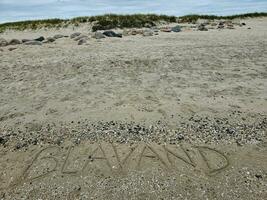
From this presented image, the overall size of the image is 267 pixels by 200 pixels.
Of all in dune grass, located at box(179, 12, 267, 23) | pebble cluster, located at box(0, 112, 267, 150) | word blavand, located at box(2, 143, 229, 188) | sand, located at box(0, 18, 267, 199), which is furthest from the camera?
dune grass, located at box(179, 12, 267, 23)

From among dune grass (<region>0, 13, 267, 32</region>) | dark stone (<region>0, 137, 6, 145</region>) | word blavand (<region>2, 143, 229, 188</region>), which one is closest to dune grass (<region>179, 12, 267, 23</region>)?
dune grass (<region>0, 13, 267, 32</region>)

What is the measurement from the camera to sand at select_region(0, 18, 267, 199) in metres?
4.61

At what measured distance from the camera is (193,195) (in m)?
4.36

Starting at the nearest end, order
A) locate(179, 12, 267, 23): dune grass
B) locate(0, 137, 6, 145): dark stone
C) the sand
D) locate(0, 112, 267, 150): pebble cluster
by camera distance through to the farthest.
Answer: the sand < locate(0, 112, 267, 150): pebble cluster < locate(0, 137, 6, 145): dark stone < locate(179, 12, 267, 23): dune grass

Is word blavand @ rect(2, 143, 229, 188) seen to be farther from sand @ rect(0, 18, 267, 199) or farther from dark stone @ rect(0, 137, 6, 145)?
dark stone @ rect(0, 137, 6, 145)

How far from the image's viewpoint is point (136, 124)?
5.91m

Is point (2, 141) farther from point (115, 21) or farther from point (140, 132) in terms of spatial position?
point (115, 21)

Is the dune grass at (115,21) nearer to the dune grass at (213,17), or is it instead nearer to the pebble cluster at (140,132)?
the dune grass at (213,17)

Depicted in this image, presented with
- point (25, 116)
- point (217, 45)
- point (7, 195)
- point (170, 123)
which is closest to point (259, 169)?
point (170, 123)

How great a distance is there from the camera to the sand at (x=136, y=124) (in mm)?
4613

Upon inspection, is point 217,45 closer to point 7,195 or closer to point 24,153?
point 24,153

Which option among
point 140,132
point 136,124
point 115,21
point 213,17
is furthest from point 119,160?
point 213,17

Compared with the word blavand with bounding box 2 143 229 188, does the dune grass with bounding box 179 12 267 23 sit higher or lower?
lower

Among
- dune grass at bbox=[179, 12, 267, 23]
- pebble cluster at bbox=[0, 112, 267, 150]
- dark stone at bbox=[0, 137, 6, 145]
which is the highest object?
pebble cluster at bbox=[0, 112, 267, 150]
